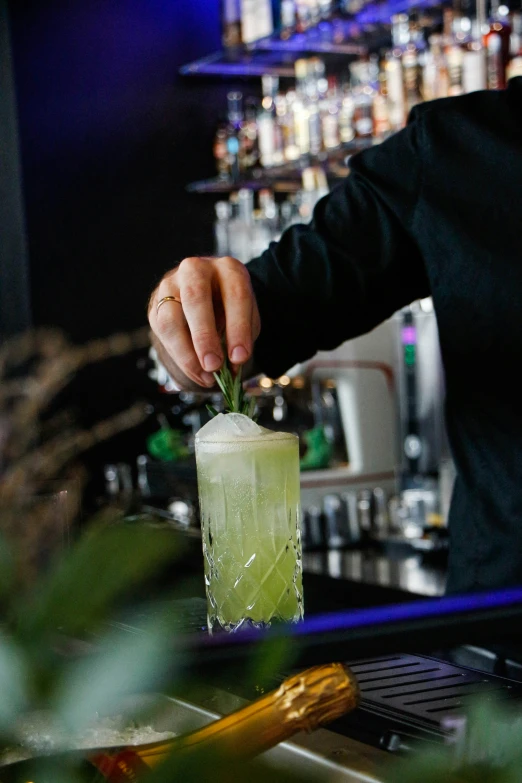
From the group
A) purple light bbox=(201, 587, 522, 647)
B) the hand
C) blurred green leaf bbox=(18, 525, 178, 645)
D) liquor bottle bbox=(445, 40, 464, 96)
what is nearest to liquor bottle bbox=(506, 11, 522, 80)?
liquor bottle bbox=(445, 40, 464, 96)

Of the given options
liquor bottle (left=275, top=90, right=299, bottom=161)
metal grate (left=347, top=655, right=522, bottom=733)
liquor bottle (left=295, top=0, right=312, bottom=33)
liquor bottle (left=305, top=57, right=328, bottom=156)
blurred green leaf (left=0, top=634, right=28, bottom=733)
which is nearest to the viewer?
blurred green leaf (left=0, top=634, right=28, bottom=733)

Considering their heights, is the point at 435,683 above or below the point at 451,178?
below

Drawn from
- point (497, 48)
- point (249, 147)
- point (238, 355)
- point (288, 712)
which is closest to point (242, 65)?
point (249, 147)

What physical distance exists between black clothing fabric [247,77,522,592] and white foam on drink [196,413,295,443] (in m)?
0.50

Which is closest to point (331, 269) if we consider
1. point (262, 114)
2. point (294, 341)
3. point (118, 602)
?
point (294, 341)

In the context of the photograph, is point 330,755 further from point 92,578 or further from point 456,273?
point 456,273

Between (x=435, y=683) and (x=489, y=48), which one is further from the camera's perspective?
(x=489, y=48)

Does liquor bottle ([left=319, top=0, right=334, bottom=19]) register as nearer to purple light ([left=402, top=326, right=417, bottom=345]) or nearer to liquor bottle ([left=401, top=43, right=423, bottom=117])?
liquor bottle ([left=401, top=43, right=423, bottom=117])

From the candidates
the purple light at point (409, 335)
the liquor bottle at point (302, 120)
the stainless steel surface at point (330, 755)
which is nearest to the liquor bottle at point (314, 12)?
the liquor bottle at point (302, 120)

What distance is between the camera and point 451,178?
1398 millimetres

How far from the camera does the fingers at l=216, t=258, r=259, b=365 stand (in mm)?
910

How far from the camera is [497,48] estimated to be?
3043mm

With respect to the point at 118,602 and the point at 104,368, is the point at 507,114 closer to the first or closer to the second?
the point at 118,602

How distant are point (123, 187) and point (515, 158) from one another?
10.3ft
